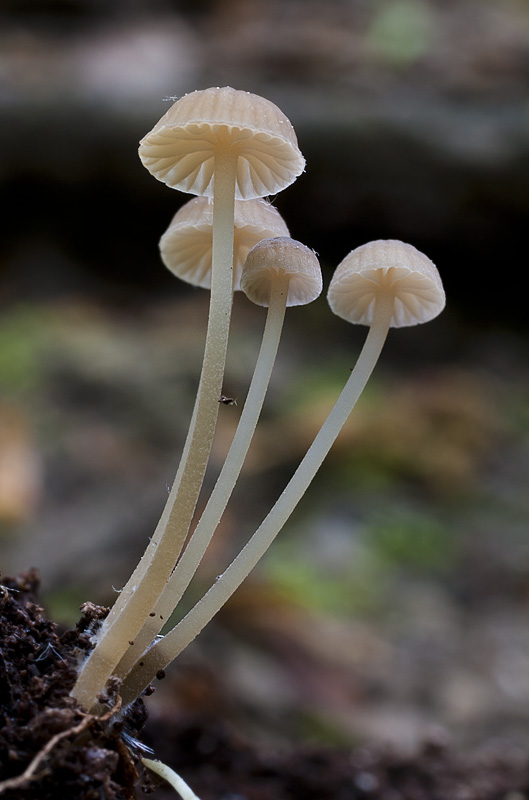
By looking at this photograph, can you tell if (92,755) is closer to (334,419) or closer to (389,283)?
(334,419)

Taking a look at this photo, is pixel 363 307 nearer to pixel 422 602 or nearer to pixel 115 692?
pixel 115 692

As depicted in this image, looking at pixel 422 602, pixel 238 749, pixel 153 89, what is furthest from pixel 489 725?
pixel 153 89

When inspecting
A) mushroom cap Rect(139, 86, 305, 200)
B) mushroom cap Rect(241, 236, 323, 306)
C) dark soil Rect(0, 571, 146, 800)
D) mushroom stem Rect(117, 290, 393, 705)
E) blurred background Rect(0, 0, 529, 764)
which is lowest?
dark soil Rect(0, 571, 146, 800)

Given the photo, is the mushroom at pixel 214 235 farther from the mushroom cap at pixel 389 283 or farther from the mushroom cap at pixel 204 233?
the mushroom cap at pixel 389 283

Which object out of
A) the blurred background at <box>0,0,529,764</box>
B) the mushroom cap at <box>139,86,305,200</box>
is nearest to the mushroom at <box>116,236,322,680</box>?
the mushroom cap at <box>139,86,305,200</box>

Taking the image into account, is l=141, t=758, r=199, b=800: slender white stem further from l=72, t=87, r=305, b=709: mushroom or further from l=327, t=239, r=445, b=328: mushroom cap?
l=327, t=239, r=445, b=328: mushroom cap

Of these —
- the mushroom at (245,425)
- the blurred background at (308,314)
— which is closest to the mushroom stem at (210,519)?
the mushroom at (245,425)
